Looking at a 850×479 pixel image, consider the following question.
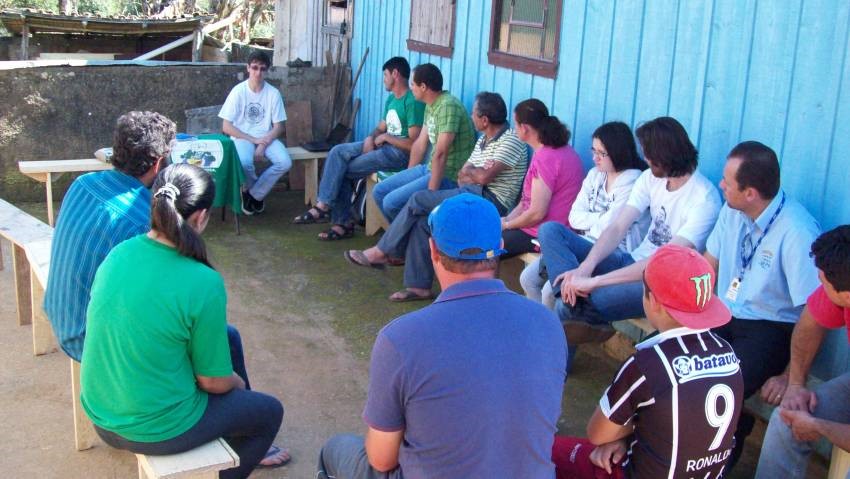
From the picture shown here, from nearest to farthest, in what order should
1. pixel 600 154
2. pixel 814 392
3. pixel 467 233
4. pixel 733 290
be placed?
pixel 467 233 → pixel 814 392 → pixel 733 290 → pixel 600 154

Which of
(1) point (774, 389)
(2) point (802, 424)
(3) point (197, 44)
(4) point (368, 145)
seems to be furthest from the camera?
(3) point (197, 44)

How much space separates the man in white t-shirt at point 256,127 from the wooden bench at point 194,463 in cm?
449

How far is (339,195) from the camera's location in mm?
6672

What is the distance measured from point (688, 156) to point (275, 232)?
379 centimetres

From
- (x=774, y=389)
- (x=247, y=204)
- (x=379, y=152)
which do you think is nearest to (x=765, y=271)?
(x=774, y=389)

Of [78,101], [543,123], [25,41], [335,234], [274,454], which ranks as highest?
[25,41]

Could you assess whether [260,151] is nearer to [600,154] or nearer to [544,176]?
[544,176]

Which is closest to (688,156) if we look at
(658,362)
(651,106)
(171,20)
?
(651,106)

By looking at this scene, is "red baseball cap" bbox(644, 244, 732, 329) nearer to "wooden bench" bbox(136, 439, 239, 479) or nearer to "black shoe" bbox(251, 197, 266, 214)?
"wooden bench" bbox(136, 439, 239, 479)

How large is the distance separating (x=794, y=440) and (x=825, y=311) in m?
0.46

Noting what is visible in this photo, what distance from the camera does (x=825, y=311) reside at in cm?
290

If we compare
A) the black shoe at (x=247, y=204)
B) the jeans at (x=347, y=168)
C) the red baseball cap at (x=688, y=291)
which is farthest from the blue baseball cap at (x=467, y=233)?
the black shoe at (x=247, y=204)

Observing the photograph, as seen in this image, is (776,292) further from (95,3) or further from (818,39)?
(95,3)

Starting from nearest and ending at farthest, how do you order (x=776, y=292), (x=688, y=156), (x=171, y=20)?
(x=776, y=292)
(x=688, y=156)
(x=171, y=20)
